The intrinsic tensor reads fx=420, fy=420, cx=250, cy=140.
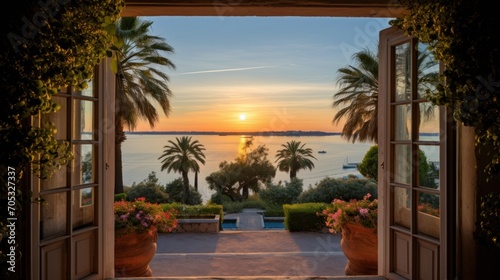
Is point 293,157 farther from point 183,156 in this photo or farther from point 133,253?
point 133,253

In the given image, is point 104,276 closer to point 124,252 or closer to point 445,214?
point 124,252

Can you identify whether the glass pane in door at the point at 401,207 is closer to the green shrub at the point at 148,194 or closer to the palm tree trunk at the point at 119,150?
the palm tree trunk at the point at 119,150

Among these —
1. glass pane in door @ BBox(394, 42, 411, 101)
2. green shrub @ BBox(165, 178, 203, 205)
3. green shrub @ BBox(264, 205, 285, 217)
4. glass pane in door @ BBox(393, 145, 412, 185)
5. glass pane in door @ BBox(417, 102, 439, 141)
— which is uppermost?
glass pane in door @ BBox(394, 42, 411, 101)

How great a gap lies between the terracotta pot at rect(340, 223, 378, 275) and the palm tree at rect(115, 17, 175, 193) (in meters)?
6.94

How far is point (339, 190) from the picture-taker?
11.0 meters

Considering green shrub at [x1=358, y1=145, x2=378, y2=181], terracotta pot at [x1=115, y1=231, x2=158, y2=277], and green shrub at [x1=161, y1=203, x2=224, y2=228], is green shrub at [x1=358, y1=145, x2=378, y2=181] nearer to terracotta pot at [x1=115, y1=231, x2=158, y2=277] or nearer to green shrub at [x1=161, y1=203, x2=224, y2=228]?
green shrub at [x1=161, y1=203, x2=224, y2=228]

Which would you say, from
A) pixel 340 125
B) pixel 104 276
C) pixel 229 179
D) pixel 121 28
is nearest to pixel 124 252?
pixel 104 276

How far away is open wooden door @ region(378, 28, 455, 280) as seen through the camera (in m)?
2.75

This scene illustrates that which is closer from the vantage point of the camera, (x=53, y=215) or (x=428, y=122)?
(x=53, y=215)

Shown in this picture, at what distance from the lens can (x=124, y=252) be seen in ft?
12.9

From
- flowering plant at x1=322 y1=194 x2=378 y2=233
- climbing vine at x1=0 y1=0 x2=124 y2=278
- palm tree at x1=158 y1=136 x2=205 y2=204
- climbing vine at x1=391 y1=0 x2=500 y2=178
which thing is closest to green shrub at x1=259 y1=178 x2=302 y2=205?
palm tree at x1=158 y1=136 x2=205 y2=204

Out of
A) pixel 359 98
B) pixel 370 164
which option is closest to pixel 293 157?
pixel 359 98

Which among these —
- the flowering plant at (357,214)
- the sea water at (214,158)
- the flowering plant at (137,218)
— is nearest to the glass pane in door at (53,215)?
the flowering plant at (137,218)

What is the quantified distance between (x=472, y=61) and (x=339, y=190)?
940 centimetres
